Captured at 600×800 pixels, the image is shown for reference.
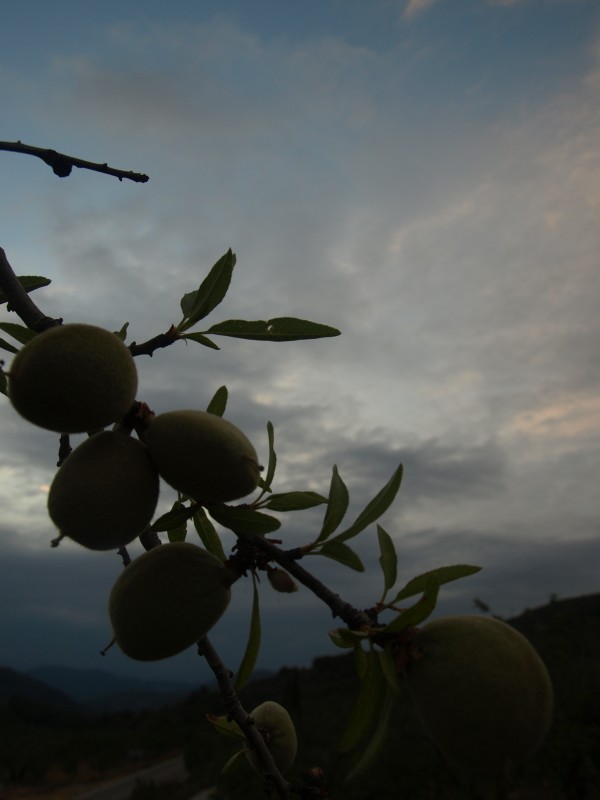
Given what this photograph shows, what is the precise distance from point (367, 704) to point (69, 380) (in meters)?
0.72

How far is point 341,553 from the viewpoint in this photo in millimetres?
1206

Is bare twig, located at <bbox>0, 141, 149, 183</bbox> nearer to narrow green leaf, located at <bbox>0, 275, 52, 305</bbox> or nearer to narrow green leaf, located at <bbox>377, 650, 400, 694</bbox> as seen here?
narrow green leaf, located at <bbox>0, 275, 52, 305</bbox>

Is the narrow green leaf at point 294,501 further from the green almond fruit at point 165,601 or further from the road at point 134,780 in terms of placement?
the road at point 134,780

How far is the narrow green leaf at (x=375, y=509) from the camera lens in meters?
1.21

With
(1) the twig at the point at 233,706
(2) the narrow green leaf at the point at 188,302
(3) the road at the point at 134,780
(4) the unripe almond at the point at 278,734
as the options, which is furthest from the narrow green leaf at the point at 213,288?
(3) the road at the point at 134,780

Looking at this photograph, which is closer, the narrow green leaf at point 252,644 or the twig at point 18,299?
the narrow green leaf at point 252,644

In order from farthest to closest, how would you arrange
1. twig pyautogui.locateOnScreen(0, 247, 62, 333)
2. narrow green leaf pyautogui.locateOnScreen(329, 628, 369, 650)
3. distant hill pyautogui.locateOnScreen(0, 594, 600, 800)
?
distant hill pyautogui.locateOnScreen(0, 594, 600, 800), twig pyautogui.locateOnScreen(0, 247, 62, 333), narrow green leaf pyautogui.locateOnScreen(329, 628, 369, 650)

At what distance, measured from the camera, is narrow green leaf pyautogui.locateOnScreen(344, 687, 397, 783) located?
0.95 m

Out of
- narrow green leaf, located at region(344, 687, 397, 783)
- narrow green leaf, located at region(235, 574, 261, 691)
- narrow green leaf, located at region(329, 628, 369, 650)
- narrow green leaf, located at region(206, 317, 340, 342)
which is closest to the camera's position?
narrow green leaf, located at region(344, 687, 397, 783)

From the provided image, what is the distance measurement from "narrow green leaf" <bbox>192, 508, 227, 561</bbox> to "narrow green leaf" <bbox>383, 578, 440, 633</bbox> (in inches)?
22.8

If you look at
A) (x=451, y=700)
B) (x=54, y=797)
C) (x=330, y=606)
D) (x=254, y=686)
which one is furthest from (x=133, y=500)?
(x=254, y=686)

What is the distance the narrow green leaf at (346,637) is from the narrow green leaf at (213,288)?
0.81 metres

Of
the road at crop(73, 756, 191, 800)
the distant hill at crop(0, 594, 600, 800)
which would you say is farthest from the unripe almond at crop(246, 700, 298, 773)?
the road at crop(73, 756, 191, 800)

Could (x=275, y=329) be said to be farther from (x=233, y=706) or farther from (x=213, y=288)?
(x=233, y=706)
